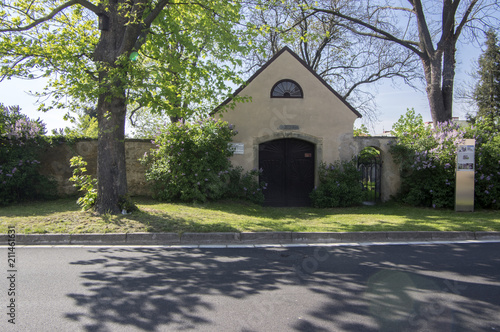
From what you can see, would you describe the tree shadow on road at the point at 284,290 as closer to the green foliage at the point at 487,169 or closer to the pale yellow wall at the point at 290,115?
the green foliage at the point at 487,169

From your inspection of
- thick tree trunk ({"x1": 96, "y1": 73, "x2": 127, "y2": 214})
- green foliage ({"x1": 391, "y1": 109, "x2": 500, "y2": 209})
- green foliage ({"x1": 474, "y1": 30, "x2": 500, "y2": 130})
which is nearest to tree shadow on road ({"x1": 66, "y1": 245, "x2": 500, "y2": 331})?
thick tree trunk ({"x1": 96, "y1": 73, "x2": 127, "y2": 214})

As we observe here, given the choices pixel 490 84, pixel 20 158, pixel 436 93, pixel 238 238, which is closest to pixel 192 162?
pixel 238 238

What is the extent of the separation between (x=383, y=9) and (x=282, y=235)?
13.9 meters

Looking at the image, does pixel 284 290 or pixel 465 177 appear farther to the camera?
pixel 465 177

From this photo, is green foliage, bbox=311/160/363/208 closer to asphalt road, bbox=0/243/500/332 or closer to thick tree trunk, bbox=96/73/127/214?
asphalt road, bbox=0/243/500/332

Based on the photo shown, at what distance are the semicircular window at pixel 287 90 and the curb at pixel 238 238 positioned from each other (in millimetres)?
6890

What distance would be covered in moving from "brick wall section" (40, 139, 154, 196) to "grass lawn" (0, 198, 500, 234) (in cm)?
121

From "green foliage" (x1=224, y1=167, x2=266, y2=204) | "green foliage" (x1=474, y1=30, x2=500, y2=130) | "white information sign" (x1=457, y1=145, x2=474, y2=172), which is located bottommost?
"green foliage" (x1=224, y1=167, x2=266, y2=204)

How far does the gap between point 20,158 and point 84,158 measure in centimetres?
193

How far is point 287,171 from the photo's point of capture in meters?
13.1

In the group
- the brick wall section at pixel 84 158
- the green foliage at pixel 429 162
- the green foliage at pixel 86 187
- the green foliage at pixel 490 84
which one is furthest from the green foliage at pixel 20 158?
the green foliage at pixel 490 84

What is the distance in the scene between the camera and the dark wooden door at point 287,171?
13.0m

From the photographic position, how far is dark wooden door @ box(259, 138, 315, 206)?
1300 cm

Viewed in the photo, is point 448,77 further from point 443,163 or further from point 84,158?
point 84,158
